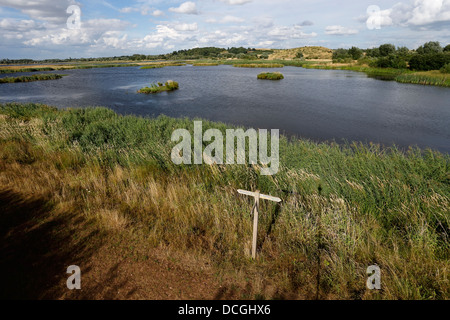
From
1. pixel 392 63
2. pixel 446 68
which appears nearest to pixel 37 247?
pixel 446 68

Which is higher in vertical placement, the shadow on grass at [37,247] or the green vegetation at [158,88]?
the green vegetation at [158,88]

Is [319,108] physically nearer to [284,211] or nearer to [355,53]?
[284,211]

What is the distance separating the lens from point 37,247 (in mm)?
4492

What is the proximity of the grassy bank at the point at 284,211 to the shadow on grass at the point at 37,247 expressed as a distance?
0.40 metres

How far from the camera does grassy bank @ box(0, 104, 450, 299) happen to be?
12.6ft

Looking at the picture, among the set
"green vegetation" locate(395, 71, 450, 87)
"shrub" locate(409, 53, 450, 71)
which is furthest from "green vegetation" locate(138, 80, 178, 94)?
"shrub" locate(409, 53, 450, 71)

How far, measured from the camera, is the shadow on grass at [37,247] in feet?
12.0

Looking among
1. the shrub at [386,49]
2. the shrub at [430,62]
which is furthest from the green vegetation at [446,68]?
the shrub at [386,49]

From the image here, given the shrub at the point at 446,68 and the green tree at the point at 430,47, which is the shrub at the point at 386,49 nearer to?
the green tree at the point at 430,47

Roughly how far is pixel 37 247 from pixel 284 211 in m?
4.87

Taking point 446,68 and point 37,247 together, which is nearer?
point 37,247

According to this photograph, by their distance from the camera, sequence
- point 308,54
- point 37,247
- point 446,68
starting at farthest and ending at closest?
point 308,54, point 446,68, point 37,247

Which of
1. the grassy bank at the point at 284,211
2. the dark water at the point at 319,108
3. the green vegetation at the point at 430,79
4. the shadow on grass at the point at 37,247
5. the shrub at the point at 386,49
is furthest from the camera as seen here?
the shrub at the point at 386,49
